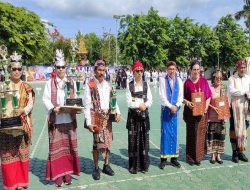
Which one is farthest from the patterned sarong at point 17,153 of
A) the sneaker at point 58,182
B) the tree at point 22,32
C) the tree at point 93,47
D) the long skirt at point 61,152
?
the tree at point 93,47

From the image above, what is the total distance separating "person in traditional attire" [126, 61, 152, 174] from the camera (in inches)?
219

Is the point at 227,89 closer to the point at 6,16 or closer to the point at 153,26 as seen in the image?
the point at 153,26

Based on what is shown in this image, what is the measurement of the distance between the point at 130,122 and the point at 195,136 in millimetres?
1281

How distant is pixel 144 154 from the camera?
568cm

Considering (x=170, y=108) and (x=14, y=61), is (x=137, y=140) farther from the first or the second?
(x=14, y=61)

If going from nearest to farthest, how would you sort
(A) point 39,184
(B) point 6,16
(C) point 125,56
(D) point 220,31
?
1. (A) point 39,184
2. (C) point 125,56
3. (B) point 6,16
4. (D) point 220,31

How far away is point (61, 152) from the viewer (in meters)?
5.14

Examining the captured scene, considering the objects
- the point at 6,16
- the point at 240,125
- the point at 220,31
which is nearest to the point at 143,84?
the point at 240,125

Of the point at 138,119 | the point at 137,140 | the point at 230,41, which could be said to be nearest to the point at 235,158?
the point at 137,140

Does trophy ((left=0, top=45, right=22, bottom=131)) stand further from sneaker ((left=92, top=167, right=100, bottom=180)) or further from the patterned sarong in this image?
sneaker ((left=92, top=167, right=100, bottom=180))

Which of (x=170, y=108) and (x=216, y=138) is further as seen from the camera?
(x=216, y=138)

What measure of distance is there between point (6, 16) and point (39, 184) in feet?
114

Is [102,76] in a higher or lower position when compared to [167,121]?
higher

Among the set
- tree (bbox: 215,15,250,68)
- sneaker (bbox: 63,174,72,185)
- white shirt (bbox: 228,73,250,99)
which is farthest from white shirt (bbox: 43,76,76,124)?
tree (bbox: 215,15,250,68)
